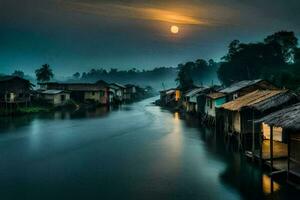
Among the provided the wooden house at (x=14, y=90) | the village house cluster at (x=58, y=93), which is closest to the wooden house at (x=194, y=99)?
the village house cluster at (x=58, y=93)

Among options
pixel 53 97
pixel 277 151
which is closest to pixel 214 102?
pixel 277 151

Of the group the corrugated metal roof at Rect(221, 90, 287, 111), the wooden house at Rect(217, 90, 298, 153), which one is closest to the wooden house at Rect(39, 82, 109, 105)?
the wooden house at Rect(217, 90, 298, 153)

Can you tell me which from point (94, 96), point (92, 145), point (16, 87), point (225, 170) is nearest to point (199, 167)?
point (225, 170)

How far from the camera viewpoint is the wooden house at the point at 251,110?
74.9 ft

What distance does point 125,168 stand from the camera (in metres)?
21.7

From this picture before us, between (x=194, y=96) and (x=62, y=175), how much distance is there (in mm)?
41152

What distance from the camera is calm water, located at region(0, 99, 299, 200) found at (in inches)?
650

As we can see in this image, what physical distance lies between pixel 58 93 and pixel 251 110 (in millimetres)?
53140

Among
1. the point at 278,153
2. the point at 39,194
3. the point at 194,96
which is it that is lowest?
the point at 39,194

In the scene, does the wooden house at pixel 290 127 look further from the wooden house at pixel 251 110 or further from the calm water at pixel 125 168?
the wooden house at pixel 251 110

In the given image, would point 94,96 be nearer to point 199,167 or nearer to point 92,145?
point 92,145

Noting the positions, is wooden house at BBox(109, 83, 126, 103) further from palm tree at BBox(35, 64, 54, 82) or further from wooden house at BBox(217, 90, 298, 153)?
wooden house at BBox(217, 90, 298, 153)

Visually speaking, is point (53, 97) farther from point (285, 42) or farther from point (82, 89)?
point (285, 42)

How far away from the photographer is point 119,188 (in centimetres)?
1728
